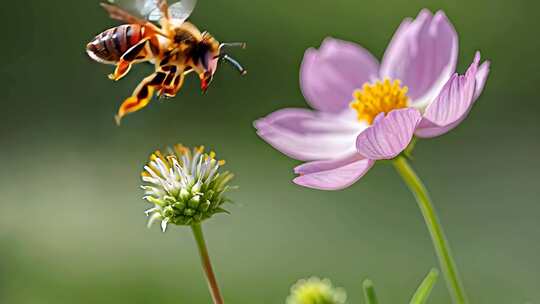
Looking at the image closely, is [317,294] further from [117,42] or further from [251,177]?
[251,177]

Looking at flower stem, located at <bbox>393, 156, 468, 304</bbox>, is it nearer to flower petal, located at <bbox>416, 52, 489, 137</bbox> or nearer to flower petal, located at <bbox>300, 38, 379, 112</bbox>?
flower petal, located at <bbox>416, 52, 489, 137</bbox>

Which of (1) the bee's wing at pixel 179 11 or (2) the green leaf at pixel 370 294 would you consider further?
(1) the bee's wing at pixel 179 11

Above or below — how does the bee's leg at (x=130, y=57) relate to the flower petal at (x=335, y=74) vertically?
below

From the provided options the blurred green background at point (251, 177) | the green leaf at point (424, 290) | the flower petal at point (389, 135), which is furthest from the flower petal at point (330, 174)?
the blurred green background at point (251, 177)

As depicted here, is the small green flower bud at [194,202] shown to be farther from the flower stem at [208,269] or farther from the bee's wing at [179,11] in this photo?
the bee's wing at [179,11]

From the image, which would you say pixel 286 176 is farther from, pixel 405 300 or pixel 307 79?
pixel 307 79

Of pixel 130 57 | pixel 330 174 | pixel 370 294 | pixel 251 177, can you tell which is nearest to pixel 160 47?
pixel 130 57

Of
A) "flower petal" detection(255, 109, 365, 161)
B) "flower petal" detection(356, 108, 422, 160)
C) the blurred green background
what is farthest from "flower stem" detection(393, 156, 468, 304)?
the blurred green background
